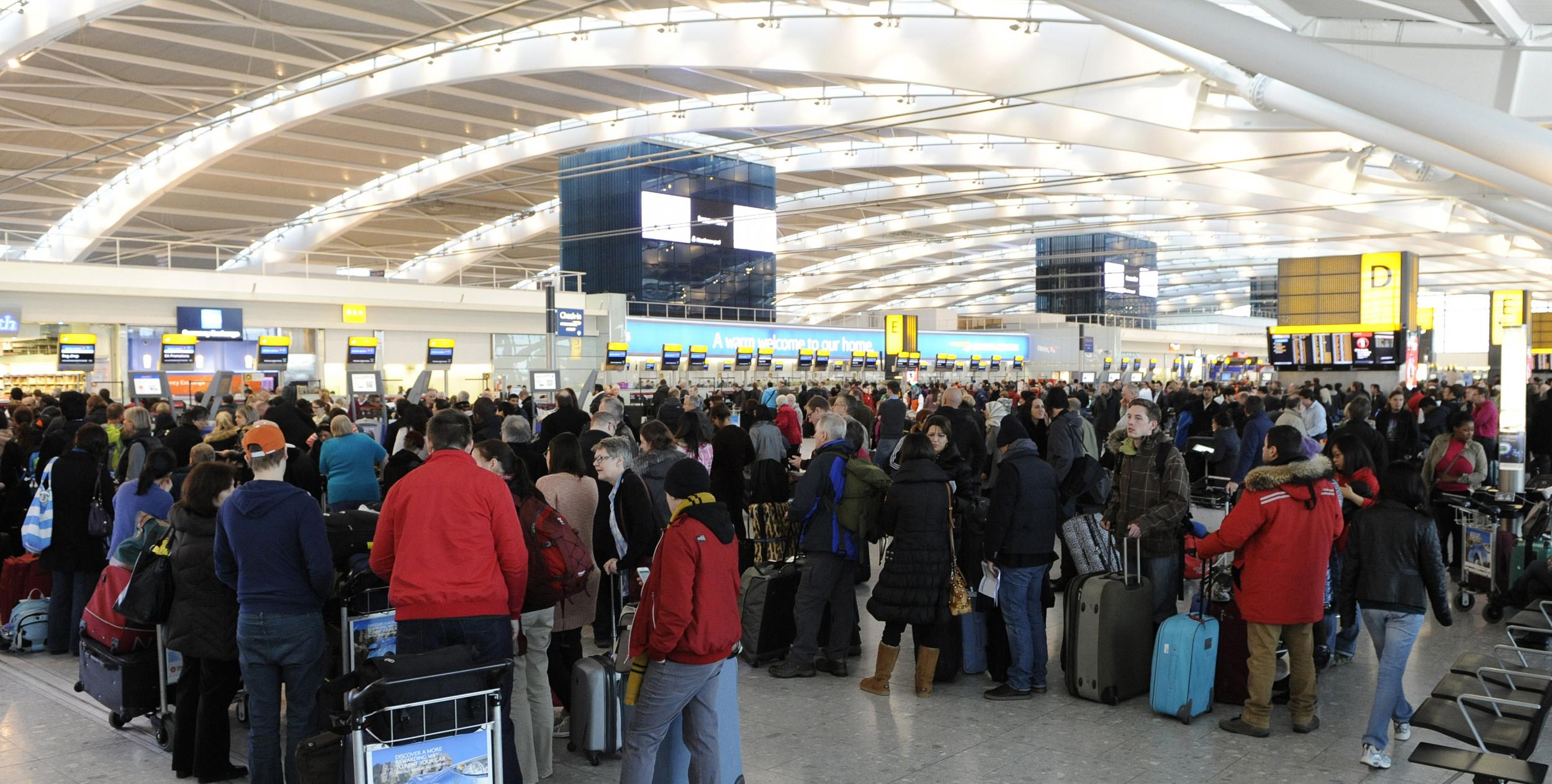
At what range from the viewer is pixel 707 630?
383 centimetres

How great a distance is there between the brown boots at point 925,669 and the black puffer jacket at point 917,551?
0.69 feet

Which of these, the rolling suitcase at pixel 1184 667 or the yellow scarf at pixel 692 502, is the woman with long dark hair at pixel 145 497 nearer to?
the yellow scarf at pixel 692 502

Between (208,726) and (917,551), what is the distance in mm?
3372

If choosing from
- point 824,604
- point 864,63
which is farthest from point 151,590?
point 864,63

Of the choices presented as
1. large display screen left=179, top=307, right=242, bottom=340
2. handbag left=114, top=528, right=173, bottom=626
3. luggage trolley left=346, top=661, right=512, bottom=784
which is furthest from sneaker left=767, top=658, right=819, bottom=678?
large display screen left=179, top=307, right=242, bottom=340

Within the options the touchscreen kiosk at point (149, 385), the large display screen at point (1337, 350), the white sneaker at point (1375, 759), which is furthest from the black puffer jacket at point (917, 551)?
the large display screen at point (1337, 350)

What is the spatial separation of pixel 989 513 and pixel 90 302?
20047 millimetres

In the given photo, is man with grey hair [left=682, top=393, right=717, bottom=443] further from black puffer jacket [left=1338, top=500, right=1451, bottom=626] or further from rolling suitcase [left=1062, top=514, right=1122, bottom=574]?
black puffer jacket [left=1338, top=500, right=1451, bottom=626]

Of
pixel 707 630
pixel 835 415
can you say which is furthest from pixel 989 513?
pixel 707 630

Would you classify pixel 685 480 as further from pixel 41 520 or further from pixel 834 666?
pixel 41 520

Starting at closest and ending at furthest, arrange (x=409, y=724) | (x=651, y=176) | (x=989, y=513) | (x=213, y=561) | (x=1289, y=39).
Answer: (x=409, y=724) → (x=213, y=561) → (x=989, y=513) → (x=1289, y=39) → (x=651, y=176)

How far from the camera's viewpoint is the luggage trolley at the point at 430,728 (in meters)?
3.48

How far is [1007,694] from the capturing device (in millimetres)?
5832

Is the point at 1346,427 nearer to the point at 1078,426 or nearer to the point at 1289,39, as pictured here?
the point at 1078,426
